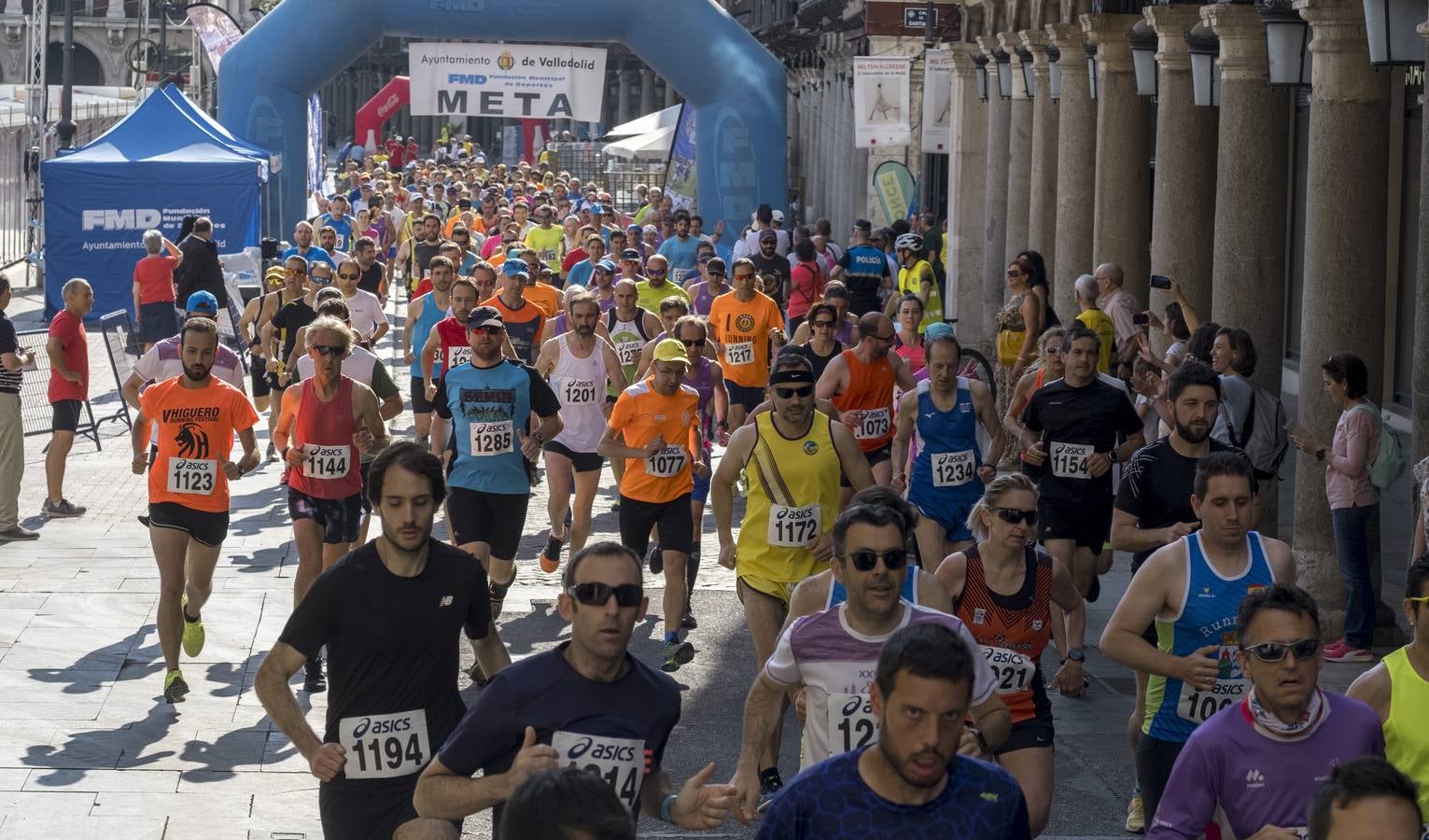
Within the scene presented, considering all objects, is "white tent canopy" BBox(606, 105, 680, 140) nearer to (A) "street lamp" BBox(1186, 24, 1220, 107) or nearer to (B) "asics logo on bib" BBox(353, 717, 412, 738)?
(A) "street lamp" BBox(1186, 24, 1220, 107)

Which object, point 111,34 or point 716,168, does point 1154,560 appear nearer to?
point 716,168

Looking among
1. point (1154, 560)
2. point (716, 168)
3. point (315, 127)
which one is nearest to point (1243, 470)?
point (1154, 560)

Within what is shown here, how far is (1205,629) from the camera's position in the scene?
19.6 feet

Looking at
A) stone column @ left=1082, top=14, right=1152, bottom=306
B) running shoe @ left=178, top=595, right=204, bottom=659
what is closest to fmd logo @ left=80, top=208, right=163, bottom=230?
stone column @ left=1082, top=14, right=1152, bottom=306

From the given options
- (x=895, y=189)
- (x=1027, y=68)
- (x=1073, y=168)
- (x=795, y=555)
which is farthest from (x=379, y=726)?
(x=895, y=189)

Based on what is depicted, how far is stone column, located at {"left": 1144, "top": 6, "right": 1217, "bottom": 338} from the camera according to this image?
14.9 metres

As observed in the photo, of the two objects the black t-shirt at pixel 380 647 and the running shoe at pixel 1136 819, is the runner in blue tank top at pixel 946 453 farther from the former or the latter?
the black t-shirt at pixel 380 647

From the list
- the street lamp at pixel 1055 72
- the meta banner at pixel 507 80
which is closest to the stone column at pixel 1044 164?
the street lamp at pixel 1055 72

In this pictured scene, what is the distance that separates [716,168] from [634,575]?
23.4 meters

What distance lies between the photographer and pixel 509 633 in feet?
35.7

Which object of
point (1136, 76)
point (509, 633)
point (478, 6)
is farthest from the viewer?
point (478, 6)

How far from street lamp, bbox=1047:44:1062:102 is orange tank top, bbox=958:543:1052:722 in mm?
13580

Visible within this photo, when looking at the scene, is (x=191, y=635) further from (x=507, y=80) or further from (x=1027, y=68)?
(x=507, y=80)

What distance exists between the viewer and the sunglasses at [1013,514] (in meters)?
6.36
